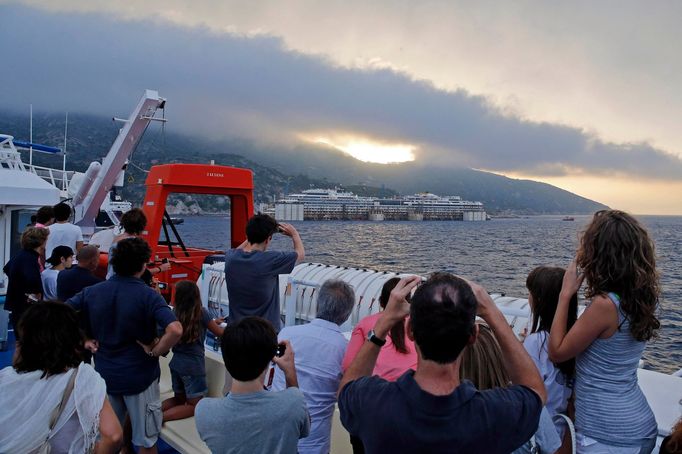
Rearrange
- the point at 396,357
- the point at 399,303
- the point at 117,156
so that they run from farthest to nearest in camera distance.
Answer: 1. the point at 117,156
2. the point at 396,357
3. the point at 399,303

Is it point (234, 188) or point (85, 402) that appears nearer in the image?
point (85, 402)

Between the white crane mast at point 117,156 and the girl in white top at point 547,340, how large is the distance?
11267 millimetres

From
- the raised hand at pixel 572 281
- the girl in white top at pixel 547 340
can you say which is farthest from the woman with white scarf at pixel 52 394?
the raised hand at pixel 572 281

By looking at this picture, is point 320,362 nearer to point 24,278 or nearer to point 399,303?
point 399,303

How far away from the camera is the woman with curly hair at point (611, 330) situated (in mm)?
2246

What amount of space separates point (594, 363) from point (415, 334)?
1320mm

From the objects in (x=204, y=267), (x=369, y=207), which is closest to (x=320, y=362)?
(x=204, y=267)

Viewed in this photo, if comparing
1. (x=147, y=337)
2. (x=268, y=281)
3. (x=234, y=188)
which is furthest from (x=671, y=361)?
(x=147, y=337)

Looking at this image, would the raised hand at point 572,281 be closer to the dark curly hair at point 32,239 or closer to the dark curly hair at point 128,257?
the dark curly hair at point 128,257

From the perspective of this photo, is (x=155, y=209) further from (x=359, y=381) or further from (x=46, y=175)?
(x=46, y=175)

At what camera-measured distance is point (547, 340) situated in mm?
2547

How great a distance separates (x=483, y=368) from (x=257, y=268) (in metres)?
2.55

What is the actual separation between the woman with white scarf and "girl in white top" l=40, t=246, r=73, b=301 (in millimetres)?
3310

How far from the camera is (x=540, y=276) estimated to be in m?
2.64
